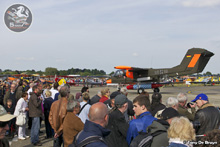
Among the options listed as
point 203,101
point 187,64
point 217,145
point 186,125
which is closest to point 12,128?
point 203,101

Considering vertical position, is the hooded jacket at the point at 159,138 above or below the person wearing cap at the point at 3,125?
below

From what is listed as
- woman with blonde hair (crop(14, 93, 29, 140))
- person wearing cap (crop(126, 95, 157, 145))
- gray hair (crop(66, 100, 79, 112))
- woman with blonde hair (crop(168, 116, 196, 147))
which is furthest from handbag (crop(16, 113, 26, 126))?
woman with blonde hair (crop(168, 116, 196, 147))

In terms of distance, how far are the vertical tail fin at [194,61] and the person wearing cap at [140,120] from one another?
2247cm

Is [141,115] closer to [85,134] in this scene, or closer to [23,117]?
[85,134]

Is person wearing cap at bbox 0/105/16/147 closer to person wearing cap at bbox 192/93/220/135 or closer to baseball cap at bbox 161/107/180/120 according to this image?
baseball cap at bbox 161/107/180/120

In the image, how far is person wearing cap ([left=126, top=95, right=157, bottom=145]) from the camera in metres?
3.34

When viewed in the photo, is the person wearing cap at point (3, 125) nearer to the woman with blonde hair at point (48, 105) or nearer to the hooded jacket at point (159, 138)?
the hooded jacket at point (159, 138)

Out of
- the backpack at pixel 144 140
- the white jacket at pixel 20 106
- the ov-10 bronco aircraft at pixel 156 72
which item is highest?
the ov-10 bronco aircraft at pixel 156 72

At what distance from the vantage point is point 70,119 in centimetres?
416

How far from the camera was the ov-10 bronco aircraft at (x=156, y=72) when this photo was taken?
24.5 m

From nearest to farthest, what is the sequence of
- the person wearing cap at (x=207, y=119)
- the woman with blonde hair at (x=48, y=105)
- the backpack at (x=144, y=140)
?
the backpack at (x=144, y=140) < the person wearing cap at (x=207, y=119) < the woman with blonde hair at (x=48, y=105)

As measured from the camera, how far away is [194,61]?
80.2ft

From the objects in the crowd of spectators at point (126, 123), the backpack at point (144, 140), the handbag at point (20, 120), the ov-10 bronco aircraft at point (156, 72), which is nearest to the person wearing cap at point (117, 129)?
the crowd of spectators at point (126, 123)

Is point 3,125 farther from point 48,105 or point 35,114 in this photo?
point 48,105
